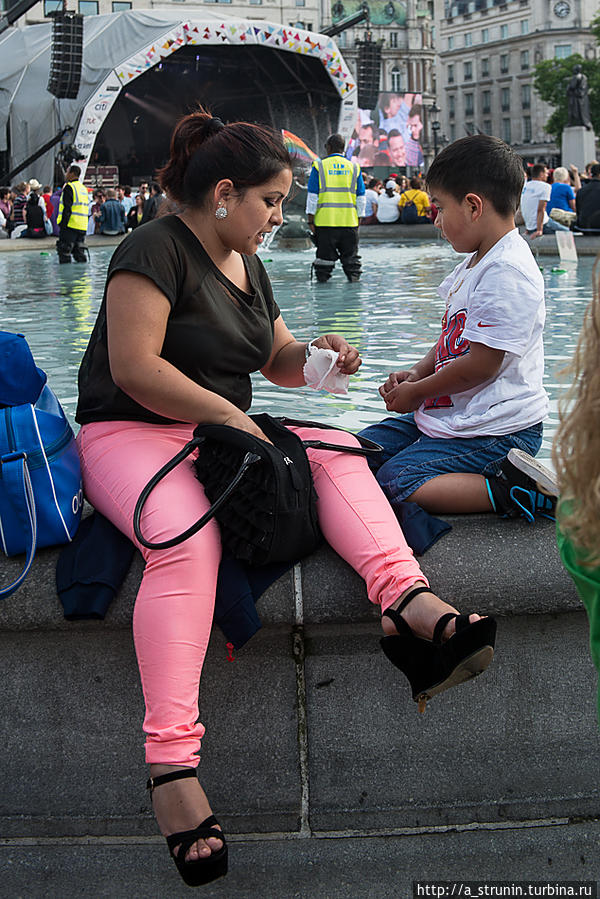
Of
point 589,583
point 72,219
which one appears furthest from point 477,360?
point 72,219

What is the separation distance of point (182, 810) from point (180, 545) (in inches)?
20.2

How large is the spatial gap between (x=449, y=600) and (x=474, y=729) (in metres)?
0.30

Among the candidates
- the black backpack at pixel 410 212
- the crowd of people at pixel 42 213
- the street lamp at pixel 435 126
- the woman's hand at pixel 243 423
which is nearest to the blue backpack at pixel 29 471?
the woman's hand at pixel 243 423

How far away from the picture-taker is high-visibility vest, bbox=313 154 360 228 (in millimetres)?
12859

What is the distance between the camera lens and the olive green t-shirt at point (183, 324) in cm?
250

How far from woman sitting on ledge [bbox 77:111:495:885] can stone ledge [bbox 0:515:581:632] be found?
0.08 meters

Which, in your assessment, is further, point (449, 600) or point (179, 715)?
point (449, 600)

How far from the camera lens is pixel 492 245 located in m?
2.85

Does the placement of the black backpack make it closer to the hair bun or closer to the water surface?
the water surface

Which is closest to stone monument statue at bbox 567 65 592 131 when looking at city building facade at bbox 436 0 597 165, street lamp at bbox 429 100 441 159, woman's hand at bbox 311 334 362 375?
street lamp at bbox 429 100 441 159

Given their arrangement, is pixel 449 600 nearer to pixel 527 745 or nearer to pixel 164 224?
pixel 527 745

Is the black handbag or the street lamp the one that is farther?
the street lamp

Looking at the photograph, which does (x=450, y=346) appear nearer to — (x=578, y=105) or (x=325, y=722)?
(x=325, y=722)

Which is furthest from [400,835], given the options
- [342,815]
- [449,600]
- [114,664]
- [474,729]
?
[114,664]
